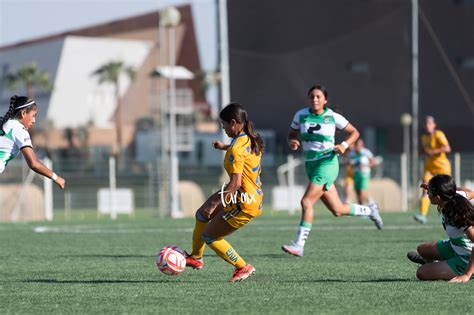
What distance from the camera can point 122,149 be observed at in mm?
88812

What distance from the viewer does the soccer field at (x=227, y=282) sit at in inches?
326

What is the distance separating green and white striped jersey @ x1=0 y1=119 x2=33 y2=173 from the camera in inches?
430

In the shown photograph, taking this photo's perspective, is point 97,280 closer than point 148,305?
No

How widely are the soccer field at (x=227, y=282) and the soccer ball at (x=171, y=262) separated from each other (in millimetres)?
121

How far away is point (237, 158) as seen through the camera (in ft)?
32.3

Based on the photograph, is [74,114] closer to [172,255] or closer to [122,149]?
[122,149]

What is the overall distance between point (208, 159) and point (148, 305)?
6433cm

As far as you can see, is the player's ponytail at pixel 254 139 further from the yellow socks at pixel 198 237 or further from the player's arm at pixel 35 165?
the player's arm at pixel 35 165

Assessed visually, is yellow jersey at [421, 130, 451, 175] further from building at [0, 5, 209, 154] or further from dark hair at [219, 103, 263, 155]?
building at [0, 5, 209, 154]

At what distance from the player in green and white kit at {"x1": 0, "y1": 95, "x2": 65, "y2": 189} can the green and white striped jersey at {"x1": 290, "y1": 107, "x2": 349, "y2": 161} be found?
4.00 metres

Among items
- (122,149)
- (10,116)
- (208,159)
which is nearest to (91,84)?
(122,149)

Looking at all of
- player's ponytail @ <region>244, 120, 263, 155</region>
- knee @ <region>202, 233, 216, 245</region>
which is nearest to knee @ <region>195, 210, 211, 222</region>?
→ knee @ <region>202, 233, 216, 245</region>

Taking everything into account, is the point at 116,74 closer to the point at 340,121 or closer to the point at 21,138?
the point at 340,121

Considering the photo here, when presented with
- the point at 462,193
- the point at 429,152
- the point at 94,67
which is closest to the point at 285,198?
the point at 429,152
